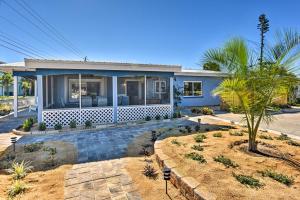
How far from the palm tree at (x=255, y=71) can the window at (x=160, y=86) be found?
11.0 metres

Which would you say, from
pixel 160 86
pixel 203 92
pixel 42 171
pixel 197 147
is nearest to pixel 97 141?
pixel 42 171

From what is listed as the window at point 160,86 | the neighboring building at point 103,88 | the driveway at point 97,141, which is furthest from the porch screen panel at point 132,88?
the driveway at point 97,141

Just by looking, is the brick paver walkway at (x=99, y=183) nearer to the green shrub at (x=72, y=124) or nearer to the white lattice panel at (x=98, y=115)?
the green shrub at (x=72, y=124)

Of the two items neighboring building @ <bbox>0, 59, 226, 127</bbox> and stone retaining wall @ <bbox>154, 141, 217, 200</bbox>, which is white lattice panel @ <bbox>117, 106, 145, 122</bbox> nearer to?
neighboring building @ <bbox>0, 59, 226, 127</bbox>

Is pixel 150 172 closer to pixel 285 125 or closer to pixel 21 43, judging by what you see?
pixel 285 125

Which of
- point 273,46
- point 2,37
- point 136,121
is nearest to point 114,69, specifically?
point 136,121

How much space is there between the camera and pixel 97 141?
690 centimetres

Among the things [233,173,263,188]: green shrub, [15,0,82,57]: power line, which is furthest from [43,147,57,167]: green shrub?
[15,0,82,57]: power line

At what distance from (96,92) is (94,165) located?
9.83 m

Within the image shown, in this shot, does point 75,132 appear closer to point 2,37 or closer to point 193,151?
point 193,151

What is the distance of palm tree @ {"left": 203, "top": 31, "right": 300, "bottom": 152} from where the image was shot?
14.7ft

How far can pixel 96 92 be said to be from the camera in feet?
45.6

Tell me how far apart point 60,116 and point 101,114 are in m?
2.00

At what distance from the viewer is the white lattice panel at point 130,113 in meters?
10.4
